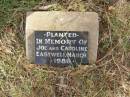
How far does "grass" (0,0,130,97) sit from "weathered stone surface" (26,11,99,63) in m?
0.04

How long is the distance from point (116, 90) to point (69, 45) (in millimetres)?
465

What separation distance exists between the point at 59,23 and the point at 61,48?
0.61ft

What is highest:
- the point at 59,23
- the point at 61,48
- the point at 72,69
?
the point at 59,23

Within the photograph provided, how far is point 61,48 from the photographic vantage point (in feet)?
9.00

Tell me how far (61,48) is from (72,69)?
6.8 inches

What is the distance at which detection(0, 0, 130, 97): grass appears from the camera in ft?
8.82

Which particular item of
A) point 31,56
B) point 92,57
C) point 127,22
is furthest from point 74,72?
point 127,22

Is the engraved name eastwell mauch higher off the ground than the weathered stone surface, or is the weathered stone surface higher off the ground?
the weathered stone surface

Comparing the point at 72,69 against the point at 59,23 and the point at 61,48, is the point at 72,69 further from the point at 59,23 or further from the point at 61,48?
the point at 59,23

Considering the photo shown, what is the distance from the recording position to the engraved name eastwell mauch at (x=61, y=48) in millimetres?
2736

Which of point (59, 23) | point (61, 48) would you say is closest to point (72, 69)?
point (61, 48)

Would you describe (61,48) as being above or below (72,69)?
above

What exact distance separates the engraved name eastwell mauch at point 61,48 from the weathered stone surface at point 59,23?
1.4 inches

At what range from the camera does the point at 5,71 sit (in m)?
2.73
